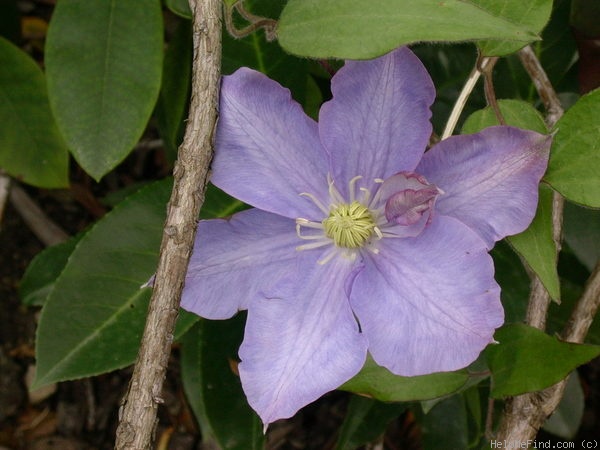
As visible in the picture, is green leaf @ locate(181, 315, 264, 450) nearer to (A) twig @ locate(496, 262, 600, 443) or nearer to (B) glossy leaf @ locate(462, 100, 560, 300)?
(A) twig @ locate(496, 262, 600, 443)

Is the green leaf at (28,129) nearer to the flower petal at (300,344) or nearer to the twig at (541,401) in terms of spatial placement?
the flower petal at (300,344)

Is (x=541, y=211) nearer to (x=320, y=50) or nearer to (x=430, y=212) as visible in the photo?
(x=430, y=212)

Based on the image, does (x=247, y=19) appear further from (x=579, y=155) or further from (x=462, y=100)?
(x=579, y=155)

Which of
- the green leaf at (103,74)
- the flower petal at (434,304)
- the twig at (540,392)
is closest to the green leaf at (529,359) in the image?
the twig at (540,392)

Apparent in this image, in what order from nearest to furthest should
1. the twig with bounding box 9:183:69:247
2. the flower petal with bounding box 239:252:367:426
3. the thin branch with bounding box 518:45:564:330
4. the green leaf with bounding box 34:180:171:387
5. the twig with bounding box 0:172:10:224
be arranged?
the flower petal with bounding box 239:252:367:426 < the thin branch with bounding box 518:45:564:330 < the green leaf with bounding box 34:180:171:387 < the twig with bounding box 0:172:10:224 < the twig with bounding box 9:183:69:247

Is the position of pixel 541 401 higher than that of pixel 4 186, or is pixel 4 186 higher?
pixel 541 401

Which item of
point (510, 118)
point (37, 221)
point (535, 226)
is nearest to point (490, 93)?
point (510, 118)

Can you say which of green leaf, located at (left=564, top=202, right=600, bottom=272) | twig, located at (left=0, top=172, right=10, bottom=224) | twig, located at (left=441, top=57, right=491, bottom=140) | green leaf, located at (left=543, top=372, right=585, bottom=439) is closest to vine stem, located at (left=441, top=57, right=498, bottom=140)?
twig, located at (left=441, top=57, right=491, bottom=140)
